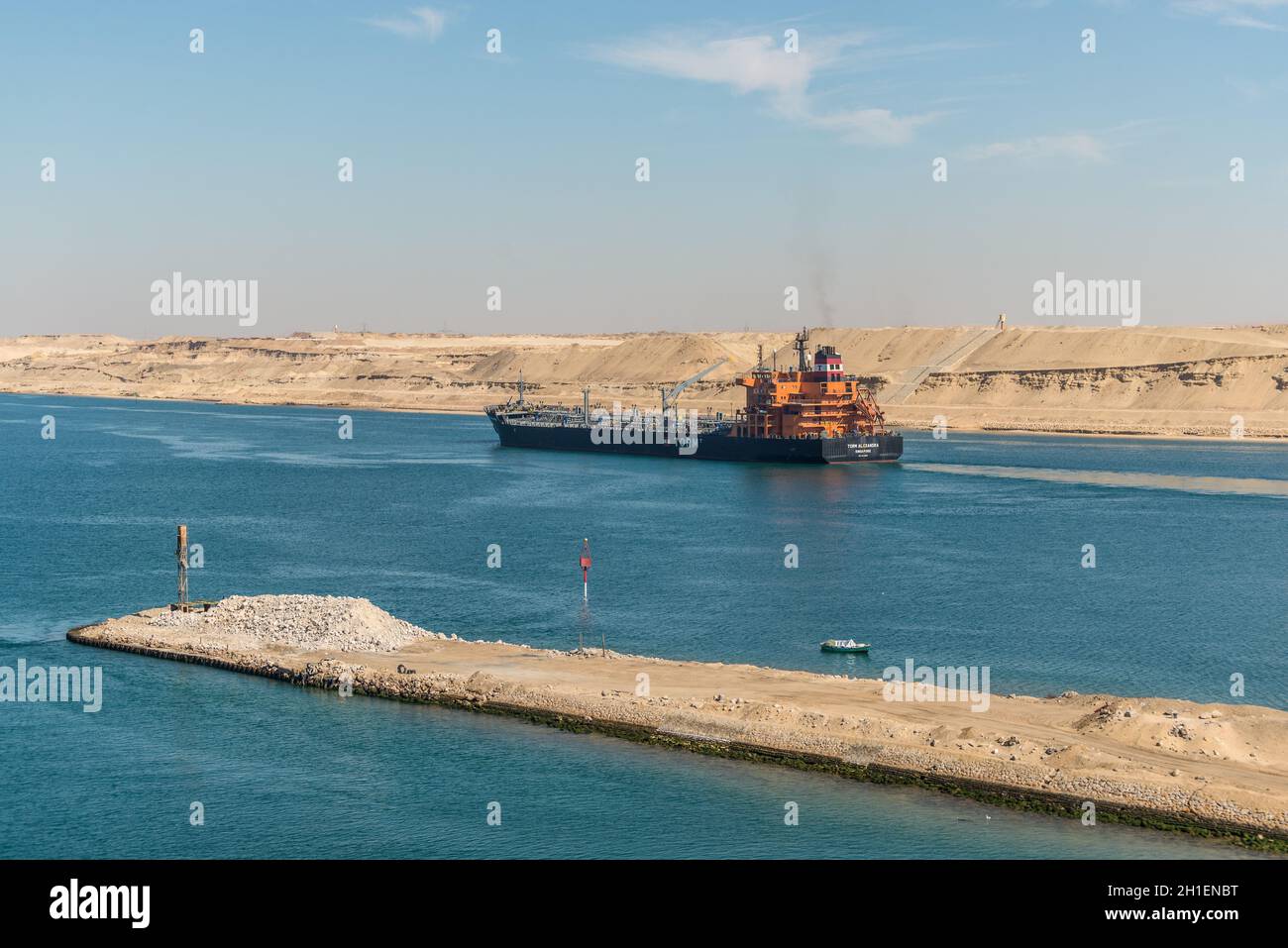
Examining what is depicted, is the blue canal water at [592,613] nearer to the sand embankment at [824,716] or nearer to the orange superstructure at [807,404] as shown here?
the sand embankment at [824,716]

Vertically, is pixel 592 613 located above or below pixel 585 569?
below

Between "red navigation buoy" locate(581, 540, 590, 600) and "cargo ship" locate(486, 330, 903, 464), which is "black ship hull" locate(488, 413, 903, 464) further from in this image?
"red navigation buoy" locate(581, 540, 590, 600)

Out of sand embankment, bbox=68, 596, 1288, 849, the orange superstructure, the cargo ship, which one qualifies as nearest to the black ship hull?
the cargo ship

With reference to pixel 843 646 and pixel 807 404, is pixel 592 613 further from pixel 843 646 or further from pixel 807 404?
pixel 807 404

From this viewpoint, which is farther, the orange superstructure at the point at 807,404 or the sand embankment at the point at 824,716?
the orange superstructure at the point at 807,404

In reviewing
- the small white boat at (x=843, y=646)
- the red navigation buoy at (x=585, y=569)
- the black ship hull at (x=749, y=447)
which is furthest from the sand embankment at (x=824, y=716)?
the black ship hull at (x=749, y=447)

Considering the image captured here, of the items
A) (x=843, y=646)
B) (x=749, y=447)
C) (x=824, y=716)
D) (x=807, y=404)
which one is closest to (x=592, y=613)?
(x=843, y=646)

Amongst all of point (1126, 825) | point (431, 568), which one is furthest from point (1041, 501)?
point (1126, 825)

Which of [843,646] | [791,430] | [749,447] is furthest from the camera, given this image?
[749,447]
